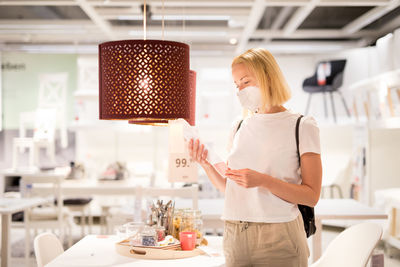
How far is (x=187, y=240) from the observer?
2.34 meters

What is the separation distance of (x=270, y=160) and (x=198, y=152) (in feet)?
1.08

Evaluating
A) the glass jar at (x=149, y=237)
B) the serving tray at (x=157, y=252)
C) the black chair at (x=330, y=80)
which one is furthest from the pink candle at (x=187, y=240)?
the black chair at (x=330, y=80)

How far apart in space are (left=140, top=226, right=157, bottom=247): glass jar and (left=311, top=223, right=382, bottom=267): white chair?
2.92 feet

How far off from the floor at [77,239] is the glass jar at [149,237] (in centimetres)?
308

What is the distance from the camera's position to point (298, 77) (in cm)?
872

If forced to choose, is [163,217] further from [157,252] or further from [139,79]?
[139,79]

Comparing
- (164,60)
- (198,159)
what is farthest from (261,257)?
(164,60)

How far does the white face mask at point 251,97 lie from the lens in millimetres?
1661

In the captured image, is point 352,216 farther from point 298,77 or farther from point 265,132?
point 298,77

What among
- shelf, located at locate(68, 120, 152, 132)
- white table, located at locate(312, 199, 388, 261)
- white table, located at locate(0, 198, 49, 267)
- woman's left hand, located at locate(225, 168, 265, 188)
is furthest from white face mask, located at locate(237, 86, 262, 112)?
shelf, located at locate(68, 120, 152, 132)

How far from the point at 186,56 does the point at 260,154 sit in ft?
1.61

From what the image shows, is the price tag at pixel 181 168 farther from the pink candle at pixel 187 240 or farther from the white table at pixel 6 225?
the white table at pixel 6 225

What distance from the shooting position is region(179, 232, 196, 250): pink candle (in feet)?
7.66

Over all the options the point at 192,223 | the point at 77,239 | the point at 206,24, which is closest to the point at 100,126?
the point at 77,239
